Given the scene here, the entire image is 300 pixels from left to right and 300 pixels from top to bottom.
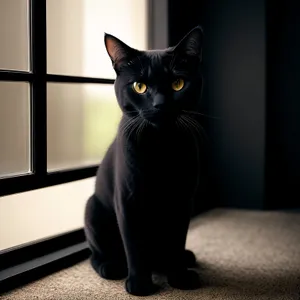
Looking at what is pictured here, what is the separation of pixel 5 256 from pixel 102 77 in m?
0.88

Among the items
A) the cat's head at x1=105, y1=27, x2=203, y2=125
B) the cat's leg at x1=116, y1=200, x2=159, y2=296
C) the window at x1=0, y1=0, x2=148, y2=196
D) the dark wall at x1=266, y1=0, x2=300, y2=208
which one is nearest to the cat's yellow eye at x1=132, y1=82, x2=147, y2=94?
the cat's head at x1=105, y1=27, x2=203, y2=125

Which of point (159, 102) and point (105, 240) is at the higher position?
point (159, 102)

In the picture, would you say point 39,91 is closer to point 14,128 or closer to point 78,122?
point 14,128

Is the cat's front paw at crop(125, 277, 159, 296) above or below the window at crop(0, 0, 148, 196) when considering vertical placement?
below

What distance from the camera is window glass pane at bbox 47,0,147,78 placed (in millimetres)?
1897

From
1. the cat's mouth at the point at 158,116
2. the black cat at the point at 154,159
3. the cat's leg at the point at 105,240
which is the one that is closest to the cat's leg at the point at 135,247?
the black cat at the point at 154,159

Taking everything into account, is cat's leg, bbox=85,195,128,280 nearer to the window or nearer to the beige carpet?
the beige carpet

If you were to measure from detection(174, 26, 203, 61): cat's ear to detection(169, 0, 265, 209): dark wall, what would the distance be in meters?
1.12

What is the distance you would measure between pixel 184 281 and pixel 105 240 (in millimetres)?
290

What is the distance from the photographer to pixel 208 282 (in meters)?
1.57

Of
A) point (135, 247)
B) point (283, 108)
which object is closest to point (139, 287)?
point (135, 247)

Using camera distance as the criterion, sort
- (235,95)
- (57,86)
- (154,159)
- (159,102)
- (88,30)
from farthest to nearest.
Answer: (235,95)
(88,30)
(57,86)
(154,159)
(159,102)

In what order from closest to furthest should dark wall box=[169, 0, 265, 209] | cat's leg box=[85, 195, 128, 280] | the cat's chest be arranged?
the cat's chest, cat's leg box=[85, 195, 128, 280], dark wall box=[169, 0, 265, 209]

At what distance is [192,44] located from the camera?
1408 mm
